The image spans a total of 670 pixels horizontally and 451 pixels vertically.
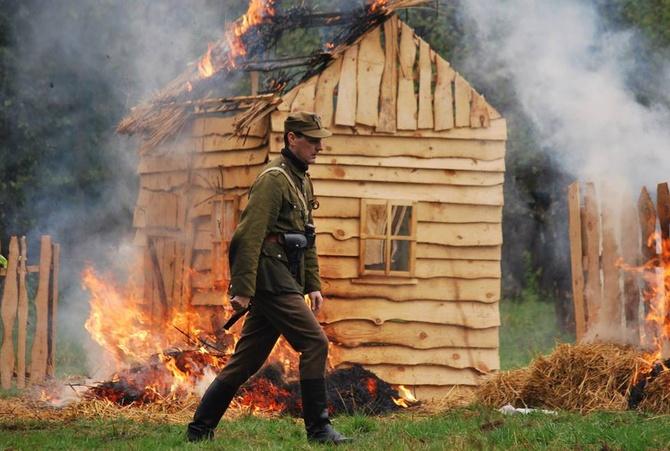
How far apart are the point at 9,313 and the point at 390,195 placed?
498cm

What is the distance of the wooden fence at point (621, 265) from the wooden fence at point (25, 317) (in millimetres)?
6494

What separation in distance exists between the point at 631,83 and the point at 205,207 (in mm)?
8989

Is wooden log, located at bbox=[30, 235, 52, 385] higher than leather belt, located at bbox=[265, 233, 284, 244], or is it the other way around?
leather belt, located at bbox=[265, 233, 284, 244]

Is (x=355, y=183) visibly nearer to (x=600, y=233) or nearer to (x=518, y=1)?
(x=600, y=233)

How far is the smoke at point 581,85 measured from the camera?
1410 cm

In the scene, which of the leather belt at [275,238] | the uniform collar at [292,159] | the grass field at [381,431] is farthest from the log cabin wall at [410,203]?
the leather belt at [275,238]

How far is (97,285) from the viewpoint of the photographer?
12906 mm

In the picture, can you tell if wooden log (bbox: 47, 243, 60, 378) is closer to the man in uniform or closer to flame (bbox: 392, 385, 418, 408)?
A: flame (bbox: 392, 385, 418, 408)

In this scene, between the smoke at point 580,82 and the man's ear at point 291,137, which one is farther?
the smoke at point 580,82

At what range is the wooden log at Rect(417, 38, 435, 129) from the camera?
11570 millimetres

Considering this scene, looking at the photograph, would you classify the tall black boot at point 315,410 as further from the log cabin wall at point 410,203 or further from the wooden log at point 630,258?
the wooden log at point 630,258

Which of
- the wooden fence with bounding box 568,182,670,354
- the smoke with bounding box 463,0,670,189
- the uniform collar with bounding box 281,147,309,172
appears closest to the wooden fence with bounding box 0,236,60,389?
the uniform collar with bounding box 281,147,309,172

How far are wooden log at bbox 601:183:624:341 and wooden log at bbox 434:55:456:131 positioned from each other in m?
1.92

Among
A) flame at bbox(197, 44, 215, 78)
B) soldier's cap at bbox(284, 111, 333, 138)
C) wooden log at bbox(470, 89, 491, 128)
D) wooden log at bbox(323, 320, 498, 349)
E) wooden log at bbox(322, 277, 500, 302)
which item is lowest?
wooden log at bbox(323, 320, 498, 349)
